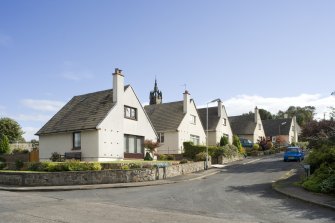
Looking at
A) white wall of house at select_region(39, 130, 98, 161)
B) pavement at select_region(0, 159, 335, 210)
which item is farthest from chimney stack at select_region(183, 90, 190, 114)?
pavement at select_region(0, 159, 335, 210)

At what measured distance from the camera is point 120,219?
40.9 feet

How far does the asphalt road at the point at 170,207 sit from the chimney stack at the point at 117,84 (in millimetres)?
15252

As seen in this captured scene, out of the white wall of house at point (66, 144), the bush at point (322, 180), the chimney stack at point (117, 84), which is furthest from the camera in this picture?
the chimney stack at point (117, 84)

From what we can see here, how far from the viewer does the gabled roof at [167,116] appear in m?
47.1

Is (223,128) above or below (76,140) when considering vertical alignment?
above

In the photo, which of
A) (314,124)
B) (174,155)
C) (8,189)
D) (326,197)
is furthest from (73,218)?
(174,155)

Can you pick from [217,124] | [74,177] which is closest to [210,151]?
[217,124]

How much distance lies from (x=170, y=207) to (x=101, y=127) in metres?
19.1

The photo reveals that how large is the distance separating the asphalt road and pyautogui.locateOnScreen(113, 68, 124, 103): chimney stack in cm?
1525

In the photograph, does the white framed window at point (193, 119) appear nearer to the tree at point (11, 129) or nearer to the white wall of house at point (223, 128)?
the white wall of house at point (223, 128)

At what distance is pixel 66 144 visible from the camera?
116ft

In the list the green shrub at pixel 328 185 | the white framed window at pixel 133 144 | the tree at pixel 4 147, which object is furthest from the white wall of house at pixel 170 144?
the green shrub at pixel 328 185

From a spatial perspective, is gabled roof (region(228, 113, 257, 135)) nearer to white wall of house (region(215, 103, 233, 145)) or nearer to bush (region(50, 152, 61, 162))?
white wall of house (region(215, 103, 233, 145))

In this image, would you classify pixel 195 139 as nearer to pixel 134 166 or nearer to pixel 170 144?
pixel 170 144
